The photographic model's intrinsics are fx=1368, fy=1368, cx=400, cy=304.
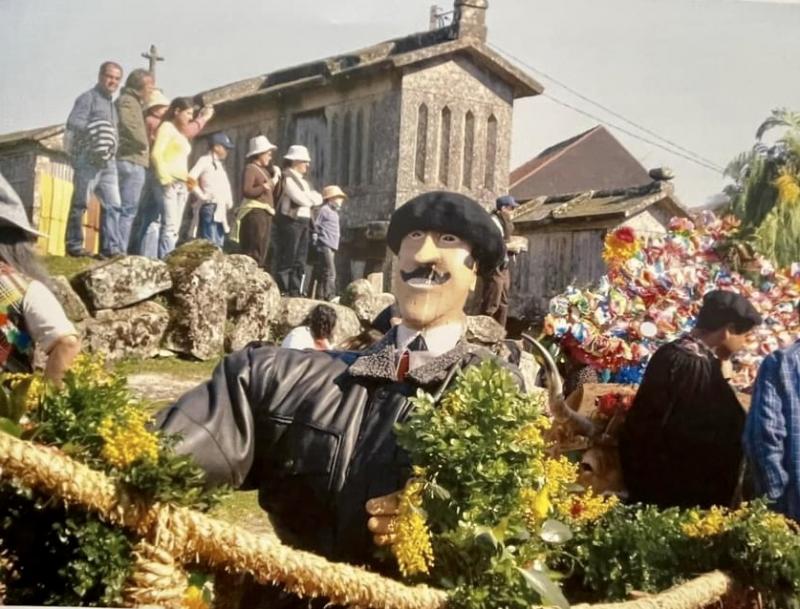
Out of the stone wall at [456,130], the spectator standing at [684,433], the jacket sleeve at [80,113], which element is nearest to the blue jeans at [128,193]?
the jacket sleeve at [80,113]

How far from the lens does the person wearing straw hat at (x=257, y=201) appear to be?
3205 millimetres

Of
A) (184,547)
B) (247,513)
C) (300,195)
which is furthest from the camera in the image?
(300,195)

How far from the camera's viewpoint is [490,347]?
120 inches

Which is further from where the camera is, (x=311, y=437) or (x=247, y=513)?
(x=247, y=513)

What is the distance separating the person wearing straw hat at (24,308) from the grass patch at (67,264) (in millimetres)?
60

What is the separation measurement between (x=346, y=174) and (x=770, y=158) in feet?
3.77

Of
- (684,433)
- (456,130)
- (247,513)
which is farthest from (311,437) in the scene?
(684,433)

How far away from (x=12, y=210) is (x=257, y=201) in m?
0.58

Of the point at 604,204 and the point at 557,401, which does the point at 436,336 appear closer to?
the point at 557,401

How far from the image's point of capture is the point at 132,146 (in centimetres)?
315

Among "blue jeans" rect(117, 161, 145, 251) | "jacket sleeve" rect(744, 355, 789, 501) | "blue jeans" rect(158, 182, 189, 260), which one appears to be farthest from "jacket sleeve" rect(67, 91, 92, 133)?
"jacket sleeve" rect(744, 355, 789, 501)

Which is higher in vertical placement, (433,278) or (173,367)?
(433,278)

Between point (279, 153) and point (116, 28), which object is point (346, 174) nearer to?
point (279, 153)

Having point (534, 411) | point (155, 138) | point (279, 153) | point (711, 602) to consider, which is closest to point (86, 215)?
point (155, 138)
